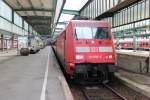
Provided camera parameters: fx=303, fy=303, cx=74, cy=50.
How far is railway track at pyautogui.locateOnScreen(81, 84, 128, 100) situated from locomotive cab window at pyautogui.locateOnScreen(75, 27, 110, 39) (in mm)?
2202

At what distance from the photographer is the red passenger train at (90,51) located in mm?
12758

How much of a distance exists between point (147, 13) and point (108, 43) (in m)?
14.5

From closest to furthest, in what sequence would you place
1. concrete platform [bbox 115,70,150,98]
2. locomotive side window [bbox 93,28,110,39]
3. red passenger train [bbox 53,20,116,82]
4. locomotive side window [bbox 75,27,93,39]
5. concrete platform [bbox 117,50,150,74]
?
concrete platform [bbox 115,70,150,98] → red passenger train [bbox 53,20,116,82] → locomotive side window [bbox 75,27,93,39] → locomotive side window [bbox 93,28,110,39] → concrete platform [bbox 117,50,150,74]

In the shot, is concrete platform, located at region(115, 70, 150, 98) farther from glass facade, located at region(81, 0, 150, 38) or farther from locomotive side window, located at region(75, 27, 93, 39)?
glass facade, located at region(81, 0, 150, 38)

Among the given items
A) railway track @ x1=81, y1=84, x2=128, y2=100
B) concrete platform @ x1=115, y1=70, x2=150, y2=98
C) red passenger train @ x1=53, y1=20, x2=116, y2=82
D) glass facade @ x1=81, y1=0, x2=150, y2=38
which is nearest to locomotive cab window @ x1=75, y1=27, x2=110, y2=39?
red passenger train @ x1=53, y1=20, x2=116, y2=82

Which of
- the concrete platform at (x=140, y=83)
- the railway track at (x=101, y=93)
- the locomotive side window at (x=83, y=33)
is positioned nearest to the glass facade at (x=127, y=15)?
the concrete platform at (x=140, y=83)

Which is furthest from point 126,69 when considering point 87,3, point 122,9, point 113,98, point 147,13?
point 87,3

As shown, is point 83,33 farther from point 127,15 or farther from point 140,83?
point 127,15

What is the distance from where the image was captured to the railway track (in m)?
10.9

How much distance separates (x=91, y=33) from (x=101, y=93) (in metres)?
2.98

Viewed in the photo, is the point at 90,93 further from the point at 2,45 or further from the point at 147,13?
the point at 2,45

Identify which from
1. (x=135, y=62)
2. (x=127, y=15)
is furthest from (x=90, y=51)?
(x=127, y=15)

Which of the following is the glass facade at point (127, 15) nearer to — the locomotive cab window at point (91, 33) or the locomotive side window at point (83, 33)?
the locomotive cab window at point (91, 33)

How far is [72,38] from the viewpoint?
13227 millimetres
